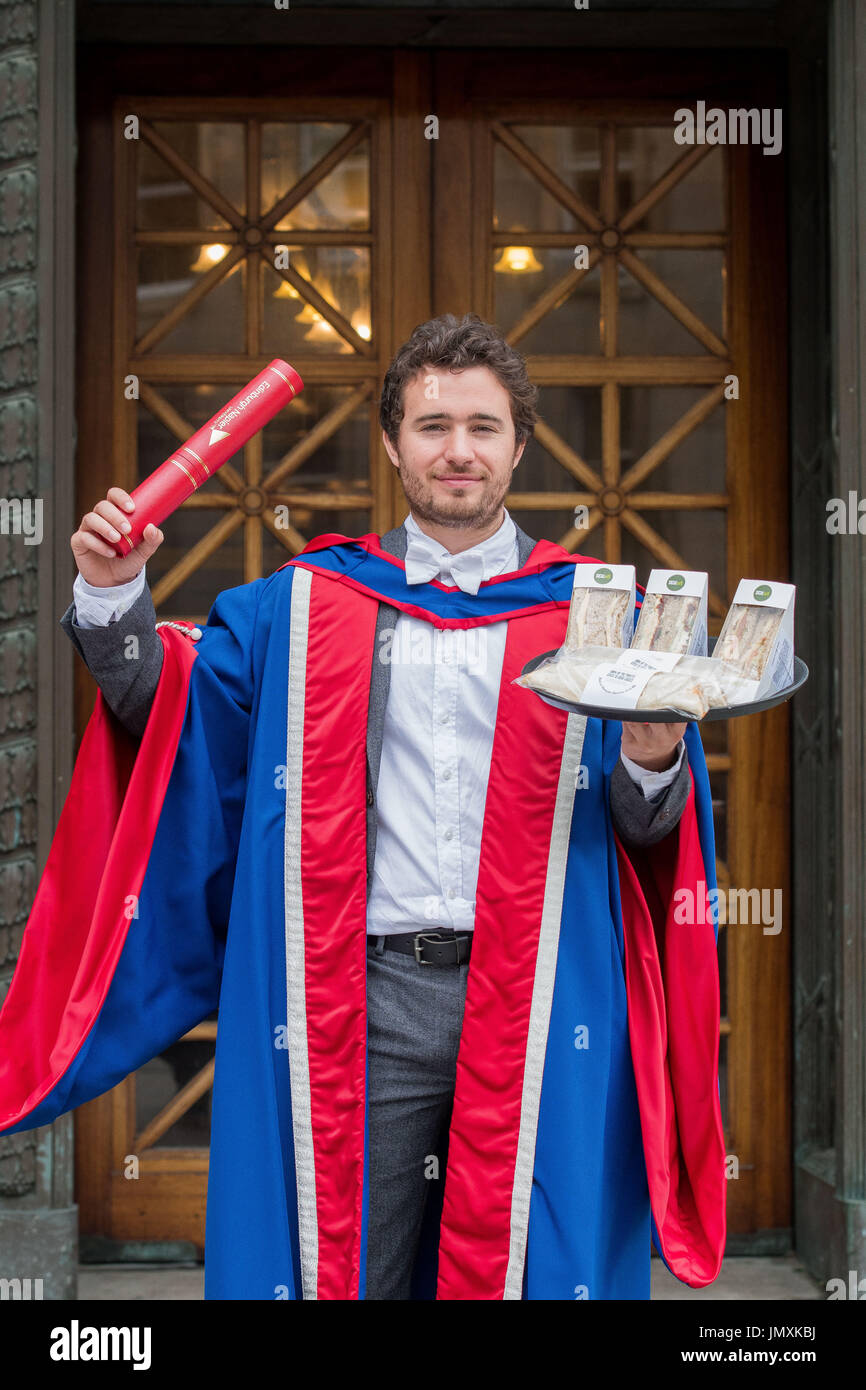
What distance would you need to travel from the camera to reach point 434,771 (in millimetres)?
2199

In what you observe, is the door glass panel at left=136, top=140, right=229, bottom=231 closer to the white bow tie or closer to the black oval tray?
the white bow tie

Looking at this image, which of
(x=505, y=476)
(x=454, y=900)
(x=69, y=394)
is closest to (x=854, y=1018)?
(x=454, y=900)

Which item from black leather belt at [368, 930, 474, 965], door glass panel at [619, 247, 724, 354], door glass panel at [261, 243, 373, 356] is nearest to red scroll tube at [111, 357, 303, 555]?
black leather belt at [368, 930, 474, 965]

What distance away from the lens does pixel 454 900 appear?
218 cm

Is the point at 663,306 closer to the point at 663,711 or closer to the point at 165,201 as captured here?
the point at 165,201

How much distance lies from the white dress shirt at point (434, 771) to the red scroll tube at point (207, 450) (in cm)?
40

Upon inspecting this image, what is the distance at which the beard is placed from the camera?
86.5 inches

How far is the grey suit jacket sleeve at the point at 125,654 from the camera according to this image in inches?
82.8

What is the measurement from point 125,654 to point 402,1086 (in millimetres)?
883

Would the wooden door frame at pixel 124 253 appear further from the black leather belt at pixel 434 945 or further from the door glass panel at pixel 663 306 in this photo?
the black leather belt at pixel 434 945

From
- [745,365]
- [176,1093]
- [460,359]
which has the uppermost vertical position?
[745,365]

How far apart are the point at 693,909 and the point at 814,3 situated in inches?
115

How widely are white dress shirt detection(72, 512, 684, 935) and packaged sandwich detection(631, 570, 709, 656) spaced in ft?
0.75

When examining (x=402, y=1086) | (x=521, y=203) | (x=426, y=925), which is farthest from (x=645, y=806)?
(x=521, y=203)
